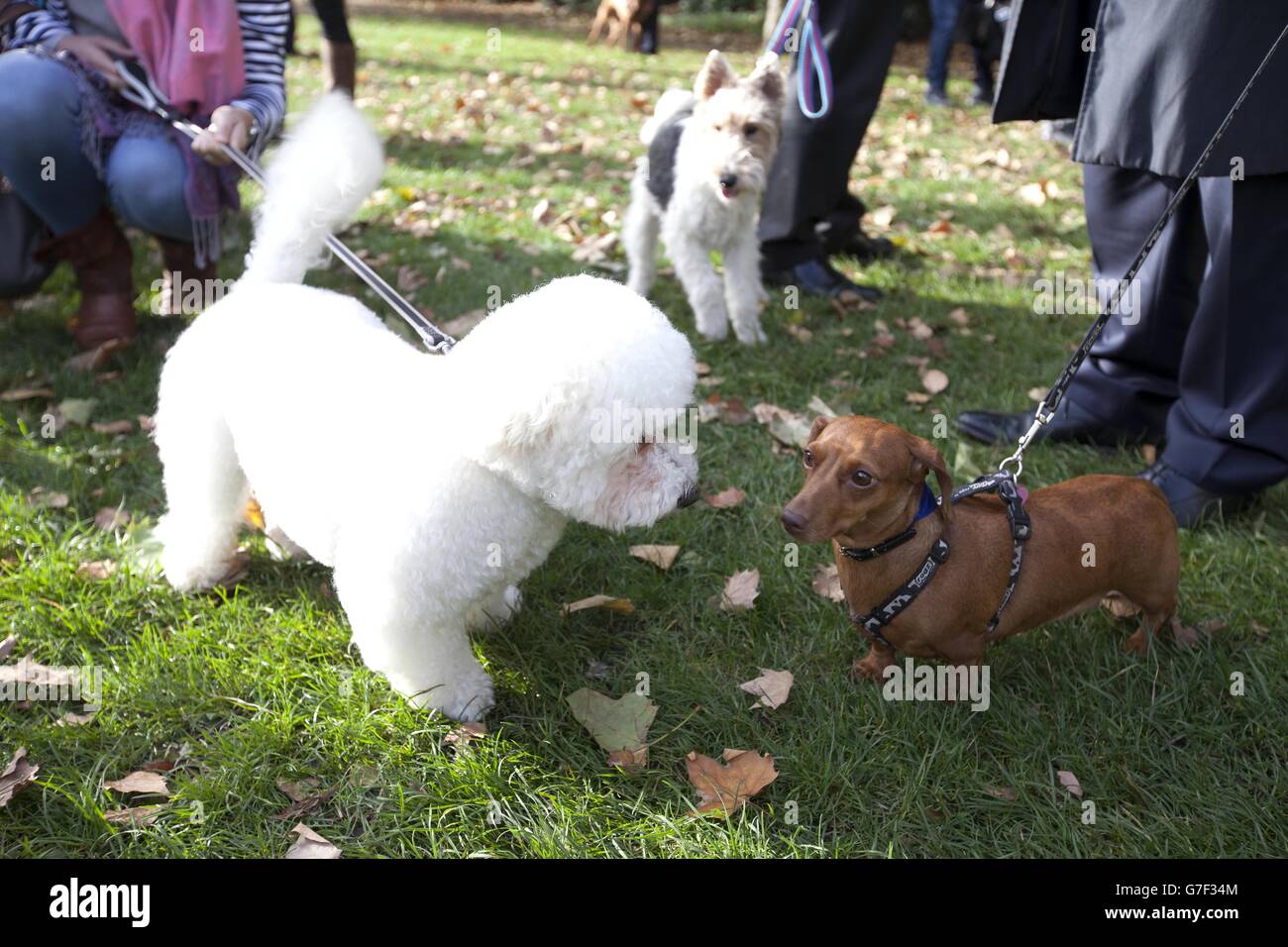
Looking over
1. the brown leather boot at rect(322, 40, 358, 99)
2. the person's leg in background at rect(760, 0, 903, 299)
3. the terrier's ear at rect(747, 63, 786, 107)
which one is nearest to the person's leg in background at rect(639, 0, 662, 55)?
the brown leather boot at rect(322, 40, 358, 99)

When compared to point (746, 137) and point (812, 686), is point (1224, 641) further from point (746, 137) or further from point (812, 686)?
point (746, 137)

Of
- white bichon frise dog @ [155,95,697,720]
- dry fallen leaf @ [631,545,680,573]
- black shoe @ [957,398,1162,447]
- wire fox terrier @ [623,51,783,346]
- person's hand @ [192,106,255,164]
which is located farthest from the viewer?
wire fox terrier @ [623,51,783,346]

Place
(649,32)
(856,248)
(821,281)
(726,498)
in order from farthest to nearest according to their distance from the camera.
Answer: (649,32) → (856,248) → (821,281) → (726,498)

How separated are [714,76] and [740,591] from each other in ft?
9.37

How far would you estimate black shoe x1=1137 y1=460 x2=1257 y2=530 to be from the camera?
9.66 feet

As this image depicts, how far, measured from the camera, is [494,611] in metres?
2.62

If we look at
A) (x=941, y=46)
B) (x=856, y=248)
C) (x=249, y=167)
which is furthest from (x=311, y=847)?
(x=941, y=46)

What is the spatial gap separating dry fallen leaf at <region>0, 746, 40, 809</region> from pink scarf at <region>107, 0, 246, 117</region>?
2.75 meters

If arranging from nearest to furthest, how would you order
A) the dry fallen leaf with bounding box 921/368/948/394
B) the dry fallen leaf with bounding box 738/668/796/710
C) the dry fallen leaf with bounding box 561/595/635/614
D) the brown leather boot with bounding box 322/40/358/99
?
the dry fallen leaf with bounding box 738/668/796/710 → the dry fallen leaf with bounding box 561/595/635/614 → the dry fallen leaf with bounding box 921/368/948/394 → the brown leather boot with bounding box 322/40/358/99

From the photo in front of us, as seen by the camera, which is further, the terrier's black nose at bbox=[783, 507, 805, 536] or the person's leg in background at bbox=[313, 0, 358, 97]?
the person's leg in background at bbox=[313, 0, 358, 97]

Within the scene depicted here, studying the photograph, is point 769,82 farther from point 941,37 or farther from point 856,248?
point 941,37

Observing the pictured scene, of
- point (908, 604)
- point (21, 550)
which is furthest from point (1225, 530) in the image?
point (21, 550)

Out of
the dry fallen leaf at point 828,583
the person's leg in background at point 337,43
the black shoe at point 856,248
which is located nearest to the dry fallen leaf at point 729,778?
the dry fallen leaf at point 828,583

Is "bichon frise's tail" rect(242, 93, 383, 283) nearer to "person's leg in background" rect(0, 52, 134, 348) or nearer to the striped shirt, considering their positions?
the striped shirt
